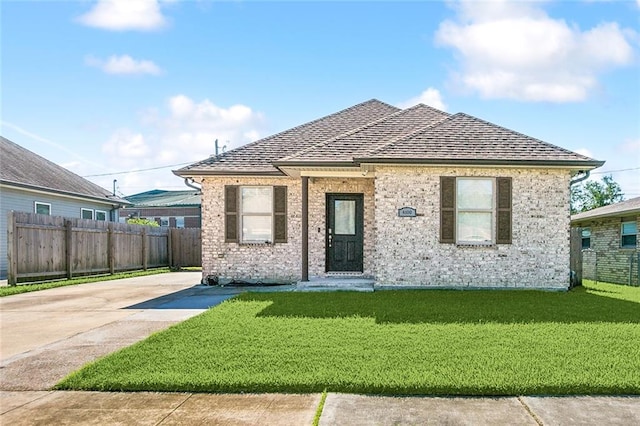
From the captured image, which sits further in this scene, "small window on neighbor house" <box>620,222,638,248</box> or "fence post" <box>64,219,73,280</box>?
"small window on neighbor house" <box>620,222,638,248</box>

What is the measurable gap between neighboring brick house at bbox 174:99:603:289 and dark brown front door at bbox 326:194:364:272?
0.03m

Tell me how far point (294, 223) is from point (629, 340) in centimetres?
858

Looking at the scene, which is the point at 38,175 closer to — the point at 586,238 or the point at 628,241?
the point at 628,241

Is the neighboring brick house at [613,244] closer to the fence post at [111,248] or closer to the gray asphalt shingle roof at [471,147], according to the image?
the gray asphalt shingle roof at [471,147]

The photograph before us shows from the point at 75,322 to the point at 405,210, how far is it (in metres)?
7.07

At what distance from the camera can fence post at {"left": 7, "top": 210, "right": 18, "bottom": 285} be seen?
13.3 metres

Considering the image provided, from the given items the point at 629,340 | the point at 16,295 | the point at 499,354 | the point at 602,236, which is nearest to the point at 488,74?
the point at 602,236

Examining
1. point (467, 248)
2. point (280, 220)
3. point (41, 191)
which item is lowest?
point (467, 248)

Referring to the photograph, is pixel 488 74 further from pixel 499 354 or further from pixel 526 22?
pixel 499 354

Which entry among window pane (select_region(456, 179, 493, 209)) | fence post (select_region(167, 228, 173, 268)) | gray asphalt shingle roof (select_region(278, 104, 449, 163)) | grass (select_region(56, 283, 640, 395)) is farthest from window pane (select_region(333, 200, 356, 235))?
fence post (select_region(167, 228, 173, 268))

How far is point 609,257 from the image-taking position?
1773cm

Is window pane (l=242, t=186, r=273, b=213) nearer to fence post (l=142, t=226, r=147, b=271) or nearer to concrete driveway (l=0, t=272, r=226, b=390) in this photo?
concrete driveway (l=0, t=272, r=226, b=390)

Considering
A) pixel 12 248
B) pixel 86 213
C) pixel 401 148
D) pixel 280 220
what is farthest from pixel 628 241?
pixel 86 213

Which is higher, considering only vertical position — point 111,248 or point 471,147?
point 471,147
